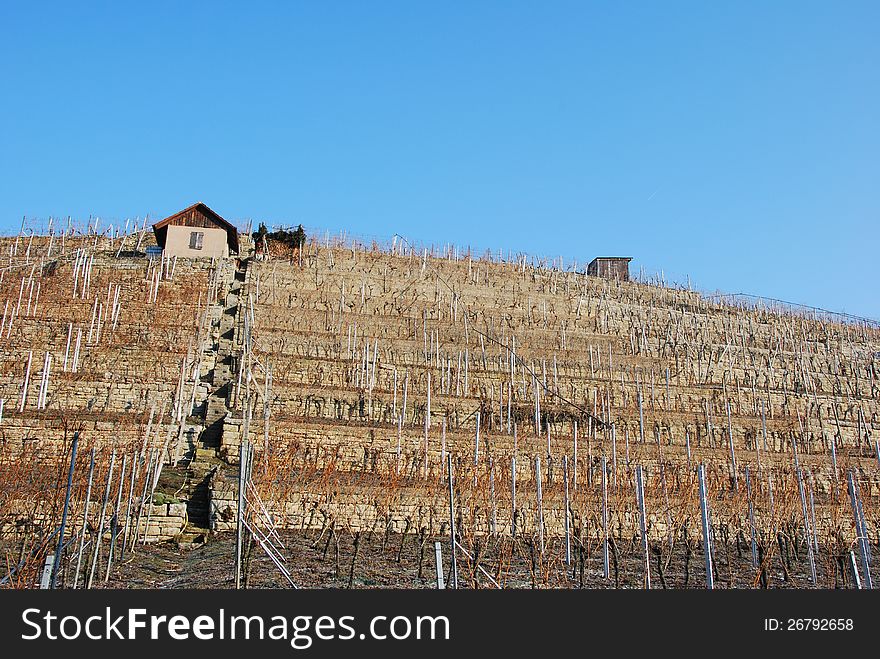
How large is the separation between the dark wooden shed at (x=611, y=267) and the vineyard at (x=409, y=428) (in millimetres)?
4847

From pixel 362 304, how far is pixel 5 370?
1193 centimetres

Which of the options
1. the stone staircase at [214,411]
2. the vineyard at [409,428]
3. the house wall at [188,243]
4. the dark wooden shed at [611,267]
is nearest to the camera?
the vineyard at [409,428]

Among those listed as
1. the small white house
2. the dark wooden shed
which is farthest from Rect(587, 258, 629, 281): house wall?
the small white house

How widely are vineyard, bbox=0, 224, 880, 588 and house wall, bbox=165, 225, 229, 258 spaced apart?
139cm

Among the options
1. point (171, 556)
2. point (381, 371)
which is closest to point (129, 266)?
point (381, 371)

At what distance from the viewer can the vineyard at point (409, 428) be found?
1188 centimetres

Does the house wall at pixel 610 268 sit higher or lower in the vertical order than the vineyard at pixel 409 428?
higher

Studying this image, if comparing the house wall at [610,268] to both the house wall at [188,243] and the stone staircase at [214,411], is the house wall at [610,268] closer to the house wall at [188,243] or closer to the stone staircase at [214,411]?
the stone staircase at [214,411]

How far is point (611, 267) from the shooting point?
39.2 meters

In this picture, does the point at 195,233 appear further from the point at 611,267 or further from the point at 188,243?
the point at 611,267

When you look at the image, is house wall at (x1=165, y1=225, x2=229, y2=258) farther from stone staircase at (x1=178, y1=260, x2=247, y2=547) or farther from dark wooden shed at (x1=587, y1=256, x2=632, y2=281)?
dark wooden shed at (x1=587, y1=256, x2=632, y2=281)

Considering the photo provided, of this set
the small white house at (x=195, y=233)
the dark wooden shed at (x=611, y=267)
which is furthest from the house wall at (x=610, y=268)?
the small white house at (x=195, y=233)

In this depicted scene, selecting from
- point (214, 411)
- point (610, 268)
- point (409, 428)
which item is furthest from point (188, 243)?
point (610, 268)

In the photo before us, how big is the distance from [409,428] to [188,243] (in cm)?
1541
